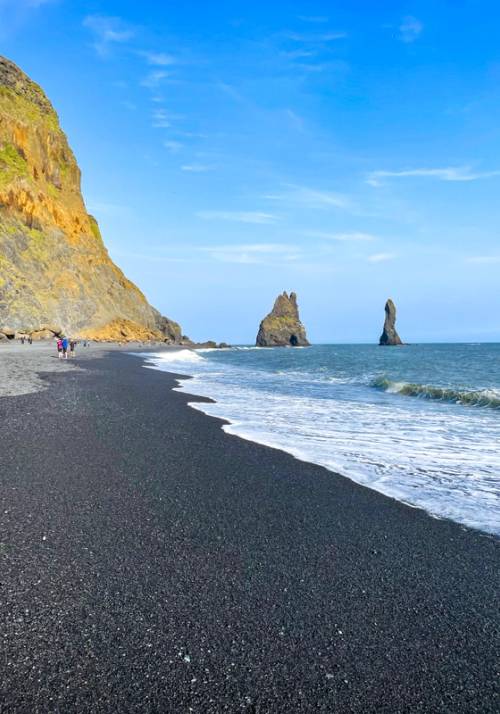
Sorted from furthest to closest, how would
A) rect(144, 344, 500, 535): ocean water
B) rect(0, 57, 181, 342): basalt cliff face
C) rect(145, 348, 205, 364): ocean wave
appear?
rect(0, 57, 181, 342): basalt cliff face < rect(145, 348, 205, 364): ocean wave < rect(144, 344, 500, 535): ocean water

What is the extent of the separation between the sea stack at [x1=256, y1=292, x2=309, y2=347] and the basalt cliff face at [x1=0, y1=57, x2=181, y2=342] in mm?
94812

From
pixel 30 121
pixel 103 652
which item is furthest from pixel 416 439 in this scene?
pixel 30 121

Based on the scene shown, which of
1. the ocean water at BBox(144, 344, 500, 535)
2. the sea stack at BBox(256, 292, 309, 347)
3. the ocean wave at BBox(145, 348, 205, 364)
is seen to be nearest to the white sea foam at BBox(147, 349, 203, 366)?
the ocean wave at BBox(145, 348, 205, 364)

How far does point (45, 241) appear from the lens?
74.1m

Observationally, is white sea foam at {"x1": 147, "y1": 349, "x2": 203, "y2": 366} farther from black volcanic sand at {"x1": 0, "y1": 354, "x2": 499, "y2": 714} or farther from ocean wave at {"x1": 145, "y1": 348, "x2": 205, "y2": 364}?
black volcanic sand at {"x1": 0, "y1": 354, "x2": 499, "y2": 714}

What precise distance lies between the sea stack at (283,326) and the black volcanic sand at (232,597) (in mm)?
181483

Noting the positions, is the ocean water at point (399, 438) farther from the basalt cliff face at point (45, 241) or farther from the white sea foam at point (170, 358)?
the basalt cliff face at point (45, 241)

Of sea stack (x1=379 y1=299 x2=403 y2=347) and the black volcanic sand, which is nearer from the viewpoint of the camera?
the black volcanic sand

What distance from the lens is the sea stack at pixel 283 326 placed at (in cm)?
18725

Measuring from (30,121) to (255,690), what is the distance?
97792 millimetres

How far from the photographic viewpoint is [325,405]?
51.7 feet

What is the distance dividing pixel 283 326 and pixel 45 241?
124m

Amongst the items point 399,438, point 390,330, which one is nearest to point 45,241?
point 399,438

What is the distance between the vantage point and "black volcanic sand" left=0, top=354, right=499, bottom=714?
2475 millimetres
